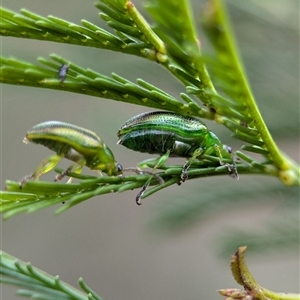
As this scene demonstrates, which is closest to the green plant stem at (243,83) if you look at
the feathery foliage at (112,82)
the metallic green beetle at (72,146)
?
the feathery foliage at (112,82)

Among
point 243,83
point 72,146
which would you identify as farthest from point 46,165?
point 243,83

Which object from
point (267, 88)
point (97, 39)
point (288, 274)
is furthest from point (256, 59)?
point (288, 274)

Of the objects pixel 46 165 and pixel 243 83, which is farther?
pixel 46 165

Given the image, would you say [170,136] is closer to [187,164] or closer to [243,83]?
[187,164]

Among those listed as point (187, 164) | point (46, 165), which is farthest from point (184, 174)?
point (46, 165)

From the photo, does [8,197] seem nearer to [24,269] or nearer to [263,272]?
[24,269]

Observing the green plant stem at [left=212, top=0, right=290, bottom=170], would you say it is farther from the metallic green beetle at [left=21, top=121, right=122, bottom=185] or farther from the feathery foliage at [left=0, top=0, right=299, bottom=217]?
the metallic green beetle at [left=21, top=121, right=122, bottom=185]
